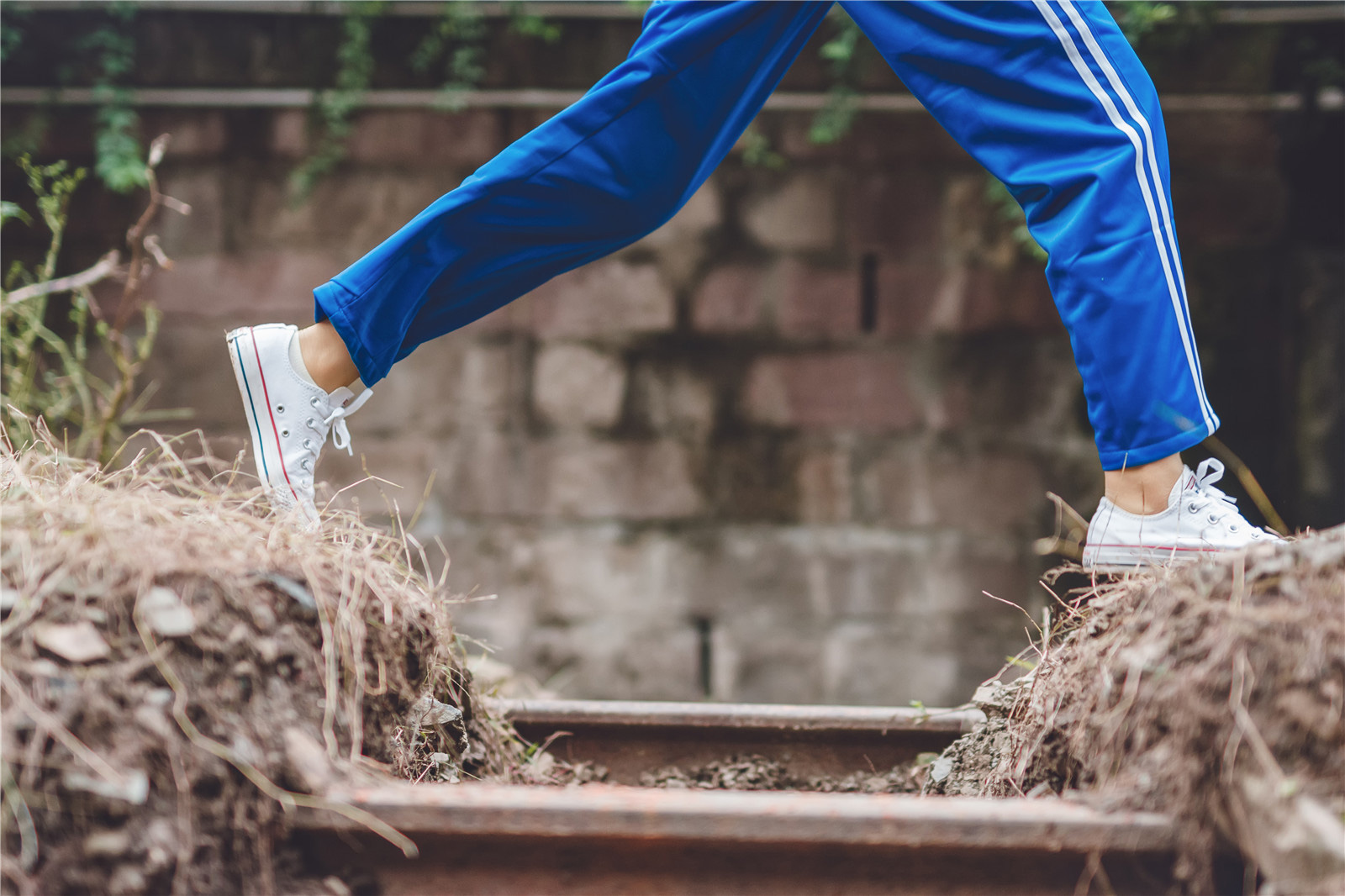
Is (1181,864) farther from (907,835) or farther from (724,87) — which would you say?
(724,87)

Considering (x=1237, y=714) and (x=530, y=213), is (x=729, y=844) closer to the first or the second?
(x=1237, y=714)

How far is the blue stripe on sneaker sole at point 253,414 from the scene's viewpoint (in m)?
1.25

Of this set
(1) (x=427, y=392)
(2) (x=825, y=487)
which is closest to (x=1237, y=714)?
(2) (x=825, y=487)

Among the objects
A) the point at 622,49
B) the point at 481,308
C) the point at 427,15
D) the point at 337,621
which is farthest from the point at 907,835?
the point at 427,15

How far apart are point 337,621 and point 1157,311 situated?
104 centimetres

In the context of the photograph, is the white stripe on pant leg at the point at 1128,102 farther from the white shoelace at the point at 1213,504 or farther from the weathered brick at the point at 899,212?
the weathered brick at the point at 899,212

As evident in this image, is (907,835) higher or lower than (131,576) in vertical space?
lower

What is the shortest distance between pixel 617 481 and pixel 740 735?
4.15 feet

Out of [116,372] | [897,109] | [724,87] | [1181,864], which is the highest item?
[897,109]

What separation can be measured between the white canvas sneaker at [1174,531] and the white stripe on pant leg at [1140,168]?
0.32 feet

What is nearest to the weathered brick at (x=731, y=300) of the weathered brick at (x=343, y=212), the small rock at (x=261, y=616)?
the weathered brick at (x=343, y=212)

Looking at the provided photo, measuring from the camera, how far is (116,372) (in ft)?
8.56

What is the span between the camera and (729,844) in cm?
71

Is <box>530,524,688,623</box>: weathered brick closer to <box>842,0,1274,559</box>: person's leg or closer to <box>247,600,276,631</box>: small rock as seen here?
<box>842,0,1274,559</box>: person's leg
